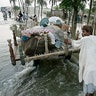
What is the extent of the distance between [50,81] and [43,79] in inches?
15.1

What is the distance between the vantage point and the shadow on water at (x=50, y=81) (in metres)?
7.55

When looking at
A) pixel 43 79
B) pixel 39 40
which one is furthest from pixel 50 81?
pixel 39 40

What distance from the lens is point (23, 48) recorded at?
8.20 metres

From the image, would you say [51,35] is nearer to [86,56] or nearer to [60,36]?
[60,36]

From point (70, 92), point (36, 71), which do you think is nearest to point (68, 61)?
point (36, 71)

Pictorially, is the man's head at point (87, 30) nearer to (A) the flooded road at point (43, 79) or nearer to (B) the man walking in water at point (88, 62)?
(B) the man walking in water at point (88, 62)

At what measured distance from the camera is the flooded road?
760 centimetres

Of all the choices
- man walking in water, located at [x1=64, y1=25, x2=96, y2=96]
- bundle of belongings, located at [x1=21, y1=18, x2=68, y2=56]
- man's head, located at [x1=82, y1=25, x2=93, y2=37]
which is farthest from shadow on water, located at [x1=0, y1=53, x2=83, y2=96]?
man's head, located at [x1=82, y1=25, x2=93, y2=37]

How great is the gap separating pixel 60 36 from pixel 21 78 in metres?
2.26

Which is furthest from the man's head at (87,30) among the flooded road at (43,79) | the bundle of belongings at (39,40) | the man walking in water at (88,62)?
the bundle of belongings at (39,40)

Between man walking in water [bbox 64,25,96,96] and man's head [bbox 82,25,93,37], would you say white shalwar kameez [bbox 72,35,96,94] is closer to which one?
man walking in water [bbox 64,25,96,96]

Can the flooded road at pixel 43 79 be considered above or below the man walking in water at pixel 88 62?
below

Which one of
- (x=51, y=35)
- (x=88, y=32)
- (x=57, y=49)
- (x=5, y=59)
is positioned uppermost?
(x=88, y=32)

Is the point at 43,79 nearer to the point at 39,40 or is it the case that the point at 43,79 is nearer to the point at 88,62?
the point at 39,40
